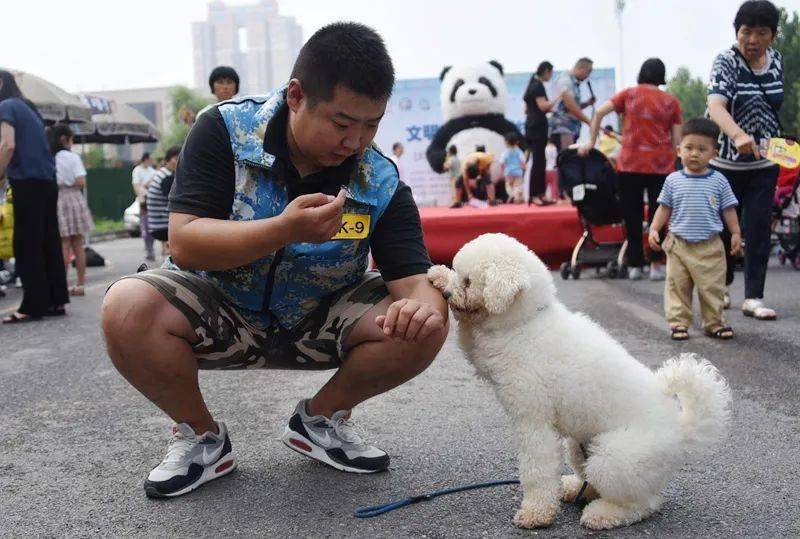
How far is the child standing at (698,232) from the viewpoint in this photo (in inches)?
201

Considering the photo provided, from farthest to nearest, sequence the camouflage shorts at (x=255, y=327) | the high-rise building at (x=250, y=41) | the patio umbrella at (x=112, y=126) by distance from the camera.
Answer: the high-rise building at (x=250, y=41)
the patio umbrella at (x=112, y=126)
the camouflage shorts at (x=255, y=327)

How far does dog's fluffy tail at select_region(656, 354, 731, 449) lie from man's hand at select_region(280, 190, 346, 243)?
104 cm

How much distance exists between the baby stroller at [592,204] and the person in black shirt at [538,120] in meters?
3.40

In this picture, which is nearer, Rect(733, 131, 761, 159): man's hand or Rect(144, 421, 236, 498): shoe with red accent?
Rect(144, 421, 236, 498): shoe with red accent

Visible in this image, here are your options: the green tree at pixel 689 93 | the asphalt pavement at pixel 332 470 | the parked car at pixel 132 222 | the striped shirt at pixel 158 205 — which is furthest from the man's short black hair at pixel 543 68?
the green tree at pixel 689 93

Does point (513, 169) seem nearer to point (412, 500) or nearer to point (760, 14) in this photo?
point (760, 14)

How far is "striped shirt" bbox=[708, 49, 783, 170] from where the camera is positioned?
5.49 meters

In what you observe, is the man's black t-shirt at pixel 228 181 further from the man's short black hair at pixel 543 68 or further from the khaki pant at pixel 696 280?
the man's short black hair at pixel 543 68

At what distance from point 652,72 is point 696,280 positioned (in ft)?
11.9

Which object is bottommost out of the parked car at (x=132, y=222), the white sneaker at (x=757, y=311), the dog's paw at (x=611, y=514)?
the parked car at (x=132, y=222)

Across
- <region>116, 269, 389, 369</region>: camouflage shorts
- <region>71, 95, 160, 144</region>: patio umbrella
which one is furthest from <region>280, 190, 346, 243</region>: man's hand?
<region>71, 95, 160, 144</region>: patio umbrella

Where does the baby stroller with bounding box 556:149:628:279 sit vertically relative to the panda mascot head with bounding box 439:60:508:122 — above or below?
below

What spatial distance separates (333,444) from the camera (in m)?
2.81

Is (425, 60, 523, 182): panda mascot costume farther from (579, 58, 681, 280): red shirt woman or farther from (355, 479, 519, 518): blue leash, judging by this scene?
(355, 479, 519, 518): blue leash
